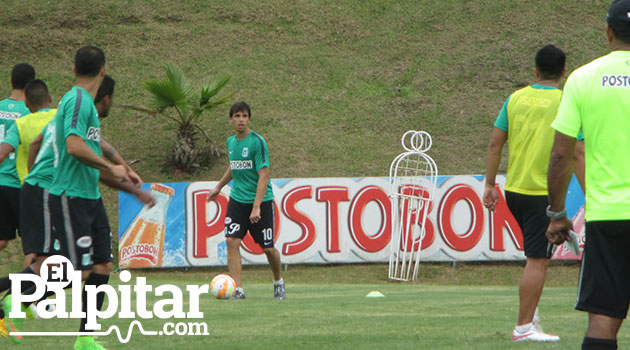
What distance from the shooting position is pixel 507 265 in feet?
64.9

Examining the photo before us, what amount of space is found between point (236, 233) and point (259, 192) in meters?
0.62

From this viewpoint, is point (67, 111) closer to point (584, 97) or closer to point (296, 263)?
point (584, 97)

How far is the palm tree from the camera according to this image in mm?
21172

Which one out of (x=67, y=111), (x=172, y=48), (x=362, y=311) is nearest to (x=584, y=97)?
(x=67, y=111)

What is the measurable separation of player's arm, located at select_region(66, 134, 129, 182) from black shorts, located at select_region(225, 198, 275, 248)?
5.21 metres

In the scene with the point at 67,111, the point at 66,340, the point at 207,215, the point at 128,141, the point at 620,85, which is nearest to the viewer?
the point at 620,85

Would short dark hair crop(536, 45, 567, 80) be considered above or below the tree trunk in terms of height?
above

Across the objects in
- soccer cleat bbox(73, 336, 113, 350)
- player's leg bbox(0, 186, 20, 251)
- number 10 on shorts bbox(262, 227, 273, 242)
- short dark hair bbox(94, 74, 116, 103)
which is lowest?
soccer cleat bbox(73, 336, 113, 350)

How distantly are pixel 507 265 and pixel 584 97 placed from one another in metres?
16.0

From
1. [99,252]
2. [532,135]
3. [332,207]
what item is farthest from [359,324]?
[332,207]

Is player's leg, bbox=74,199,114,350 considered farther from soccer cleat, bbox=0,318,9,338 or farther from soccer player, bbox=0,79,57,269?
soccer player, bbox=0,79,57,269

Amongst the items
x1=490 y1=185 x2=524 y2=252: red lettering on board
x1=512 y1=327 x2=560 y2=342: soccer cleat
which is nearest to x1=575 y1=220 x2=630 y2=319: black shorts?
x1=512 y1=327 x2=560 y2=342: soccer cleat

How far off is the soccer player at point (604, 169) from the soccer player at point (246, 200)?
6.89 meters

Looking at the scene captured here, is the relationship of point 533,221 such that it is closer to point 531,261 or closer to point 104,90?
point 531,261
